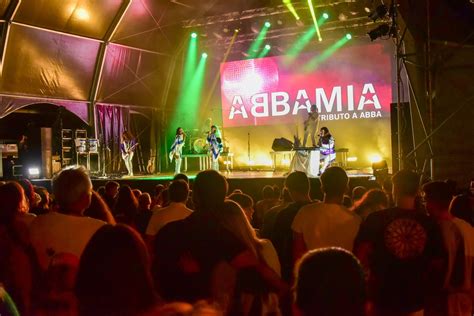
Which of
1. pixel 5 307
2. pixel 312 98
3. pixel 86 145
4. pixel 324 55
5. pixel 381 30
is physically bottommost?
pixel 5 307

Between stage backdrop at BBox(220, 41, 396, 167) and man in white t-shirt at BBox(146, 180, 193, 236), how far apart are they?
15.5m

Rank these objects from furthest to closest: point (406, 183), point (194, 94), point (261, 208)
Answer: point (194, 94) < point (261, 208) < point (406, 183)

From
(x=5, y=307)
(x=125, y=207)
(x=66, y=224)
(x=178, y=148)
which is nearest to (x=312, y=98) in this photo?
(x=178, y=148)

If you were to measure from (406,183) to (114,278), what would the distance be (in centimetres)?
216

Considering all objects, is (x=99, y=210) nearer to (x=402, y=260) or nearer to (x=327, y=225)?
(x=327, y=225)

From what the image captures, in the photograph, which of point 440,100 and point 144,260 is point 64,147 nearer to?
point 440,100

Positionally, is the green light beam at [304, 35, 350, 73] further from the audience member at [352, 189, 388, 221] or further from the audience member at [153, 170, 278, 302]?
the audience member at [153, 170, 278, 302]

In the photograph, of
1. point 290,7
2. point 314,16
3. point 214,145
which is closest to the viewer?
point 290,7

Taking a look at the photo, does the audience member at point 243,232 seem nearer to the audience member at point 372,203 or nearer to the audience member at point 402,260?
the audience member at point 402,260

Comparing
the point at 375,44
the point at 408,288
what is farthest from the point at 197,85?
the point at 408,288

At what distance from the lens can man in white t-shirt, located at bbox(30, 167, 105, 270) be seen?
2828mm

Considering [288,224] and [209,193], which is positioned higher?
[209,193]

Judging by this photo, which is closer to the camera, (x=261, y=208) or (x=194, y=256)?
(x=194, y=256)

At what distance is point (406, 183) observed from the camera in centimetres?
339
